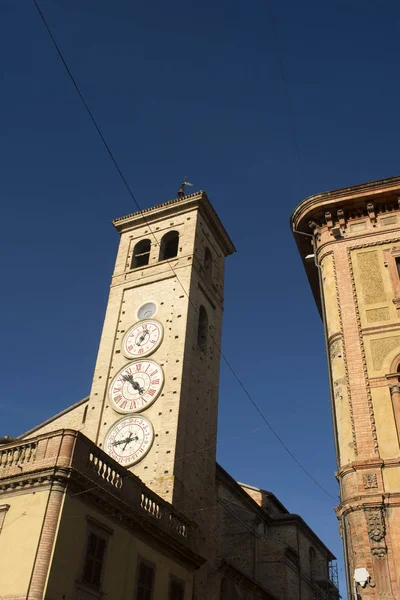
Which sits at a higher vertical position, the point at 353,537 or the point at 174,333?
the point at 174,333

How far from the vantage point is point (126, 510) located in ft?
48.3

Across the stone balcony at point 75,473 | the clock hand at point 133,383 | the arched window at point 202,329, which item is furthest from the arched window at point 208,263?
the stone balcony at point 75,473

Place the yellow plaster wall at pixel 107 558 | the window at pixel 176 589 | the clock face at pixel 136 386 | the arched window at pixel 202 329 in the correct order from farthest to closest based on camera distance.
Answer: the arched window at pixel 202 329
the clock face at pixel 136 386
the window at pixel 176 589
the yellow plaster wall at pixel 107 558

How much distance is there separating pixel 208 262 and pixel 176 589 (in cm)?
1568

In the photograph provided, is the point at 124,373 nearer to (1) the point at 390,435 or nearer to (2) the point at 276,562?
(2) the point at 276,562

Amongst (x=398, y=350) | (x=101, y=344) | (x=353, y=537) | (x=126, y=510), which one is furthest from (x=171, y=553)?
(x=101, y=344)

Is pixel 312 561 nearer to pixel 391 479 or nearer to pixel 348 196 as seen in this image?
pixel 391 479

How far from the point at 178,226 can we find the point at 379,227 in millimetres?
14359

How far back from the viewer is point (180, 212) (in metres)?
28.6

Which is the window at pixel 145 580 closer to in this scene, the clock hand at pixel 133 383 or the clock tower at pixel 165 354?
the clock tower at pixel 165 354

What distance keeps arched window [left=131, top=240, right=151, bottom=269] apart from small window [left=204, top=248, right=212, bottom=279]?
8.94 ft

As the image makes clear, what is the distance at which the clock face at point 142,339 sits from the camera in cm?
2356

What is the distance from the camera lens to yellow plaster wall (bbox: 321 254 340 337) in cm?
1391

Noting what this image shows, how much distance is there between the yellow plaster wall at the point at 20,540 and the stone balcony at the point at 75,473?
1.08ft
